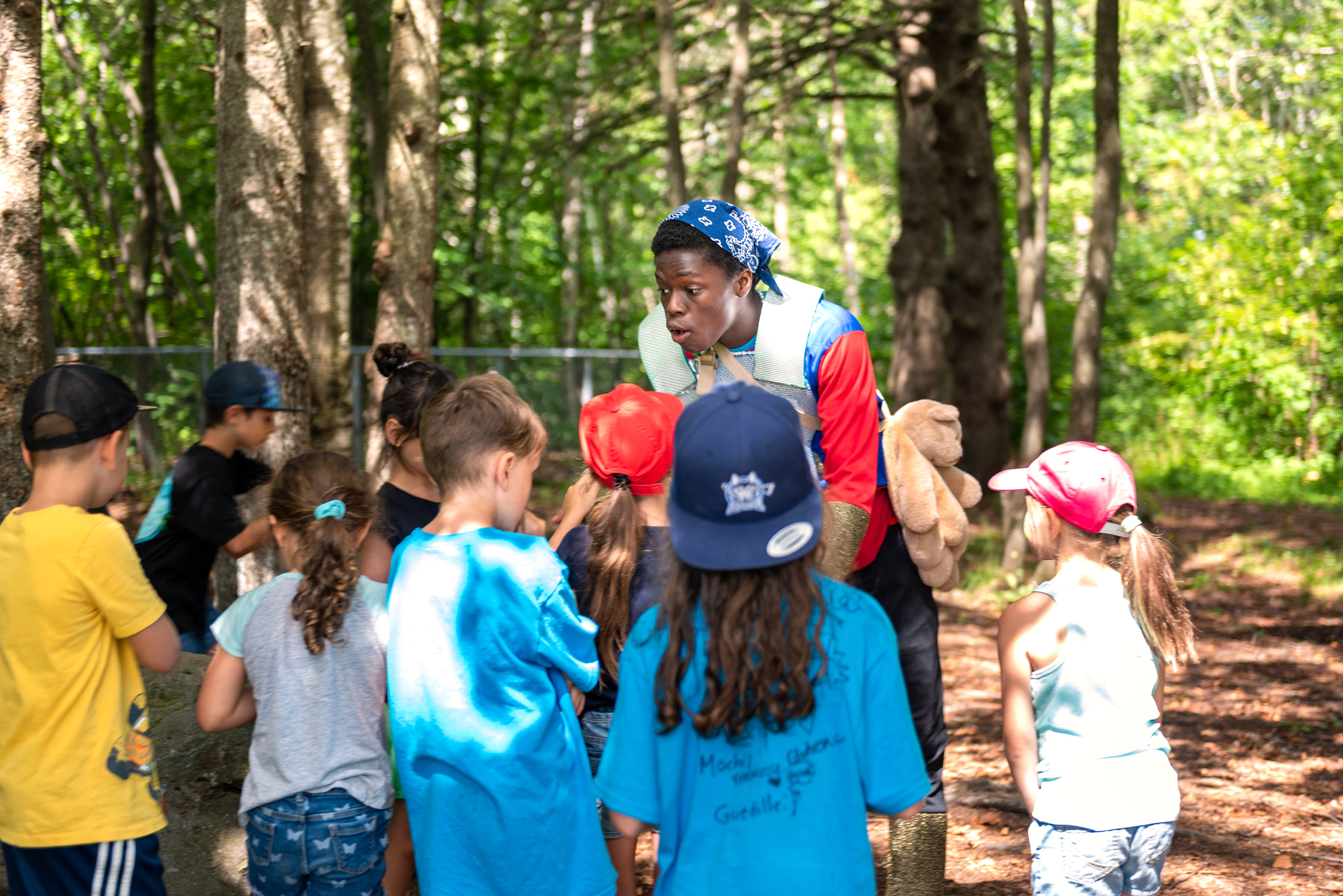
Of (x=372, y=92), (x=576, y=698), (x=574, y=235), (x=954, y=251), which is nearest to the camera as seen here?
(x=576, y=698)

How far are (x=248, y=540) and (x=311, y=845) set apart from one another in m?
1.54

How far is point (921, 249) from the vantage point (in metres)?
12.1

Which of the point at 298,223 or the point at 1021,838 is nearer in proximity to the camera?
the point at 1021,838

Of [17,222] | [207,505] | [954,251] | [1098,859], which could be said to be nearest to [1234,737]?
[1098,859]

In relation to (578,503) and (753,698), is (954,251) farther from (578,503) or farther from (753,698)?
(753,698)

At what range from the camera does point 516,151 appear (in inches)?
647

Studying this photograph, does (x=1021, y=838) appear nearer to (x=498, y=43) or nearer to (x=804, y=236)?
(x=498, y=43)

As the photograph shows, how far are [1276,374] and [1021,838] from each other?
13582mm

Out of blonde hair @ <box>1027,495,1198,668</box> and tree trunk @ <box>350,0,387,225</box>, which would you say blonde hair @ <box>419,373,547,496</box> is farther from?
tree trunk @ <box>350,0,387,225</box>

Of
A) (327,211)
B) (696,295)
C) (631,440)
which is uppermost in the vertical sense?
(327,211)

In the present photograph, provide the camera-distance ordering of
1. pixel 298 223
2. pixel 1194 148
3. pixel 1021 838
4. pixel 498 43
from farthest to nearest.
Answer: pixel 1194 148 < pixel 498 43 < pixel 298 223 < pixel 1021 838

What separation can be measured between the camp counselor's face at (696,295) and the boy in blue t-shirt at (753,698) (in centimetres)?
106

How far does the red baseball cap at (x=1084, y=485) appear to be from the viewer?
2.69 metres

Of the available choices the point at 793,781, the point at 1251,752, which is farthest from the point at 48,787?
the point at 1251,752
